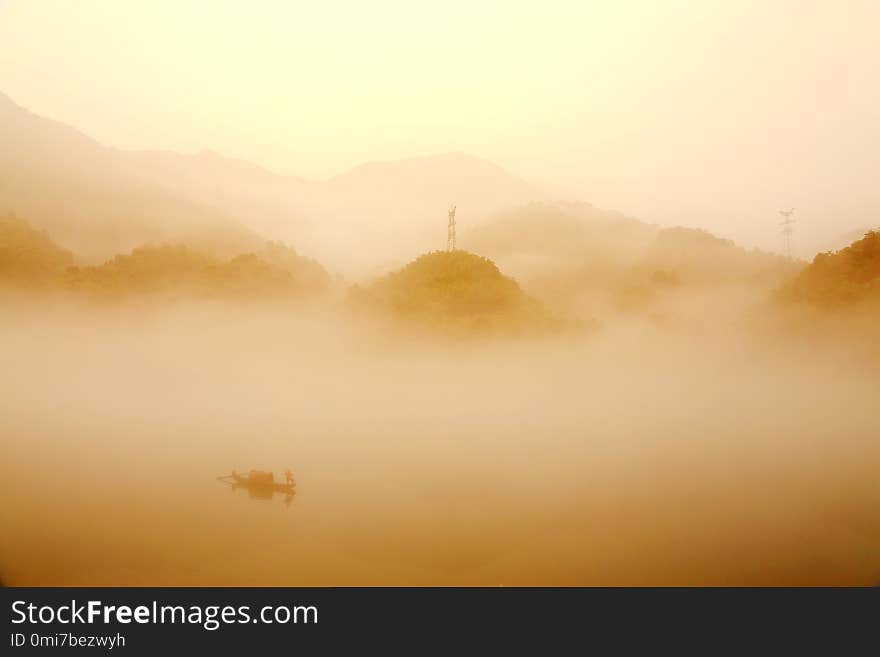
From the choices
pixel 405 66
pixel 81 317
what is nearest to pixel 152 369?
pixel 81 317

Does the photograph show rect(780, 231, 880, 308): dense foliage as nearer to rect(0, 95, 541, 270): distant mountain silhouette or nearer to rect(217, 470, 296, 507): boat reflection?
rect(0, 95, 541, 270): distant mountain silhouette

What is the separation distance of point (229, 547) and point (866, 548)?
425 centimetres

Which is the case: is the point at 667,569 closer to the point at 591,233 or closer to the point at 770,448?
the point at 770,448

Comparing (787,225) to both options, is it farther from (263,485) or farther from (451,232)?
(263,485)

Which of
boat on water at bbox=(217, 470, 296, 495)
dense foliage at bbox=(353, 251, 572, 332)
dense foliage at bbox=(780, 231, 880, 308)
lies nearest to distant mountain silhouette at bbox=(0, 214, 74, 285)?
boat on water at bbox=(217, 470, 296, 495)

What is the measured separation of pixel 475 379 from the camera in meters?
4.41

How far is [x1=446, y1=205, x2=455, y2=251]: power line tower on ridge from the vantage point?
4668 millimetres

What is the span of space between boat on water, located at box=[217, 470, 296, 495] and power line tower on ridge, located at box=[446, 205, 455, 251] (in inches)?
82.0

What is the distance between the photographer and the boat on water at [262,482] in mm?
3980

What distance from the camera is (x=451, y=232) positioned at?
15.5 ft

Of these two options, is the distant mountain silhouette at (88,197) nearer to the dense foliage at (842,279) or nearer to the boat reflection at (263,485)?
the boat reflection at (263,485)
